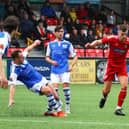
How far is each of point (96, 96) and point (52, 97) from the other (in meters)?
6.67

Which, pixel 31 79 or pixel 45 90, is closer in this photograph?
pixel 45 90

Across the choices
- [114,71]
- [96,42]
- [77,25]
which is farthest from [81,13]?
[96,42]

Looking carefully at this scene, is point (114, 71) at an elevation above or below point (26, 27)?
below

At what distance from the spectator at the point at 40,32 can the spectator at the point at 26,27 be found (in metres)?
0.27

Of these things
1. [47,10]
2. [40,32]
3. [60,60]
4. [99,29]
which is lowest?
[60,60]

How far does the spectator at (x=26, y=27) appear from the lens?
2780 cm

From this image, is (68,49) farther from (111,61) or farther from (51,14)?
(51,14)

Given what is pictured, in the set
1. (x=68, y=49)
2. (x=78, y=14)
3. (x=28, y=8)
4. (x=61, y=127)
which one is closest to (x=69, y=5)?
(x=78, y=14)

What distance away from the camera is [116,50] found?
13.4 meters

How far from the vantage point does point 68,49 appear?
557 inches

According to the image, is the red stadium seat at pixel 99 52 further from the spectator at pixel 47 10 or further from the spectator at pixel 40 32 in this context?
the spectator at pixel 47 10

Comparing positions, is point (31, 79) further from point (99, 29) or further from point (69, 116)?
point (99, 29)

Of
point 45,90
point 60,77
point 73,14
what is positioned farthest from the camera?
point 73,14

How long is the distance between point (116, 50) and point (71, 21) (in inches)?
677
